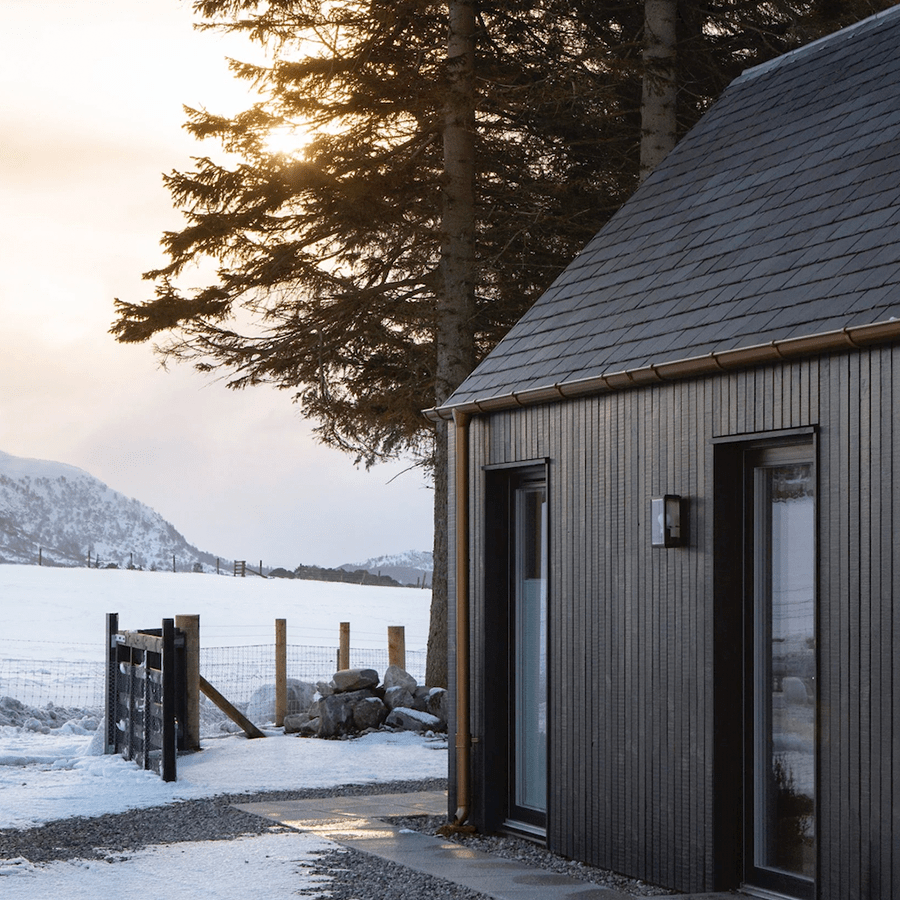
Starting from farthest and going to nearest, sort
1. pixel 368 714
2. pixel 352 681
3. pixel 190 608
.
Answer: pixel 190 608 → pixel 352 681 → pixel 368 714

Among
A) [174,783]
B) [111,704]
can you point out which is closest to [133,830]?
[174,783]

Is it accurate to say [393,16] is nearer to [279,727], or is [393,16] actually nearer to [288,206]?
[288,206]

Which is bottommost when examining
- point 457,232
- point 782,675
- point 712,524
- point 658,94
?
point 782,675

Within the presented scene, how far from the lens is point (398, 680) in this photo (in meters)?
15.2

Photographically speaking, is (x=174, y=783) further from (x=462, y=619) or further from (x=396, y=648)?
(x=396, y=648)

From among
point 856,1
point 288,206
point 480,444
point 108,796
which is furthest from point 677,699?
point 856,1

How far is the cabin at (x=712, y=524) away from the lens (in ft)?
20.3

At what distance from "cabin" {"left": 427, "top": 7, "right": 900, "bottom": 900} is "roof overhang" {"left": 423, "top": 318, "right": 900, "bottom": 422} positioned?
2cm

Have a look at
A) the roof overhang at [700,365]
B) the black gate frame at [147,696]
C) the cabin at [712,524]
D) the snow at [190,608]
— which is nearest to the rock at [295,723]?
the black gate frame at [147,696]

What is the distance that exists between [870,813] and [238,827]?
16.4ft

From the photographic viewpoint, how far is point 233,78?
51.3 ft

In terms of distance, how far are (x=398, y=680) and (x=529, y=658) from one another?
6467 millimetres

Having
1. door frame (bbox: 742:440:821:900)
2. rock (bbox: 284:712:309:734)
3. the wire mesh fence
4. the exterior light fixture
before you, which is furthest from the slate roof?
the wire mesh fence

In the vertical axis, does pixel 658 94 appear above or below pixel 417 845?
above
